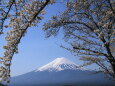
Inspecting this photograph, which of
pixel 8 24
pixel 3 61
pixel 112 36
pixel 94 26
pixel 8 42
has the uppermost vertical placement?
pixel 94 26

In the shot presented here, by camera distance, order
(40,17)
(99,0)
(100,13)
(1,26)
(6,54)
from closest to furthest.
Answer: (1,26), (6,54), (40,17), (99,0), (100,13)

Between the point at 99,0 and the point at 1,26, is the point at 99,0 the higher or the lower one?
the higher one

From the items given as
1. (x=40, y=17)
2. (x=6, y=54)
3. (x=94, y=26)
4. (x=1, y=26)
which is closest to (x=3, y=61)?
(x=6, y=54)

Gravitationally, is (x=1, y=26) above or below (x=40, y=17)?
below

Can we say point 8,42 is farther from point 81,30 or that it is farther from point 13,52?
point 81,30

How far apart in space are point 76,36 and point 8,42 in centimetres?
661

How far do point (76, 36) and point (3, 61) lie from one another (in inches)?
276

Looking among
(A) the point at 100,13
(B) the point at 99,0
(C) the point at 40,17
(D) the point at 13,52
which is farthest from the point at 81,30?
(D) the point at 13,52

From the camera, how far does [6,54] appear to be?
7.41 metres

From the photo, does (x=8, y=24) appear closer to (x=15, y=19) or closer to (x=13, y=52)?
(x=15, y=19)

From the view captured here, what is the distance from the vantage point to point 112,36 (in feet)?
39.0

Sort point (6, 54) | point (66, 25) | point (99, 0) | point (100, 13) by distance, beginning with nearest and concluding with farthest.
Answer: point (6, 54) → point (99, 0) → point (100, 13) → point (66, 25)

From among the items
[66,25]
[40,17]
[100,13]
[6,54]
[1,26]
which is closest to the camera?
[1,26]

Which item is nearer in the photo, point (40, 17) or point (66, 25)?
point (40, 17)
